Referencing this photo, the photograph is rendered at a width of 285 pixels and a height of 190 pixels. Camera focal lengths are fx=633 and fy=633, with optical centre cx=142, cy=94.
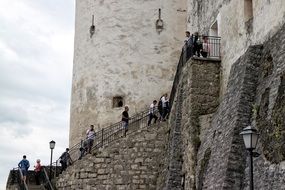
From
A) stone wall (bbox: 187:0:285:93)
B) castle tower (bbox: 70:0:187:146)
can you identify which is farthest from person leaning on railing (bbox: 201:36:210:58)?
castle tower (bbox: 70:0:187:146)

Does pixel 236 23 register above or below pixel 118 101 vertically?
above

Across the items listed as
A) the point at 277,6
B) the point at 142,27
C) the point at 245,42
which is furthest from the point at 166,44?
the point at 277,6

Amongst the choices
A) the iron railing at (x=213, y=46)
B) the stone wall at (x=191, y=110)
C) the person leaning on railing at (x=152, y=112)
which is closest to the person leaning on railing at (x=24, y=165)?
the person leaning on railing at (x=152, y=112)

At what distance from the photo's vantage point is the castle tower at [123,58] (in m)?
24.6

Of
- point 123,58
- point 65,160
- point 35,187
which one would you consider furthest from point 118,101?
point 35,187

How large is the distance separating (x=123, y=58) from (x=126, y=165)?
556 centimetres

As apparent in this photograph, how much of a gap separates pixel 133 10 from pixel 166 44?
1.93 metres

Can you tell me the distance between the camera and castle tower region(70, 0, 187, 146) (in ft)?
80.7

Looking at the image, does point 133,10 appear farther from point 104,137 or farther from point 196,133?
point 196,133

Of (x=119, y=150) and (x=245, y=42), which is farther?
(x=119, y=150)

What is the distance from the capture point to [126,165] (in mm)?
20766

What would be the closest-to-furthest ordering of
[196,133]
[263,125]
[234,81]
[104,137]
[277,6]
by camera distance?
[263,125] < [277,6] < [234,81] < [196,133] < [104,137]

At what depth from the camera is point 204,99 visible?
62.4ft

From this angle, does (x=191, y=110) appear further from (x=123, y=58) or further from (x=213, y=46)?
(x=123, y=58)
